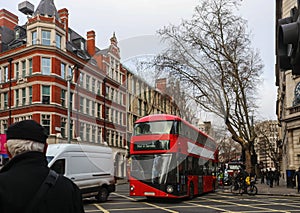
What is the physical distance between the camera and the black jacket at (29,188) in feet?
7.86

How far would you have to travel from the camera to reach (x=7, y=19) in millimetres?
46469

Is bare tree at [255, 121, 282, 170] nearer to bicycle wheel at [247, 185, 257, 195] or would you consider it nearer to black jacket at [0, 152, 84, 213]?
bicycle wheel at [247, 185, 257, 195]

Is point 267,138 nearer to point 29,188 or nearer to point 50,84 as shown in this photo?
point 50,84

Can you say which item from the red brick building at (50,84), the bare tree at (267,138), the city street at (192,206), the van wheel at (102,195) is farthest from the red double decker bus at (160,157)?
the bare tree at (267,138)

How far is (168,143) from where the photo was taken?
17203mm

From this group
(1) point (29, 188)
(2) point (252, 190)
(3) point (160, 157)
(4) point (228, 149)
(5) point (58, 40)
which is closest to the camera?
(1) point (29, 188)

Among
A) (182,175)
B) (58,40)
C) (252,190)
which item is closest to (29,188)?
(182,175)

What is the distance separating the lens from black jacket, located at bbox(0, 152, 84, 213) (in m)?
2.40

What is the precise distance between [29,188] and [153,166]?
50.0ft

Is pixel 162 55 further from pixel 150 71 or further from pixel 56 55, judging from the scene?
pixel 56 55

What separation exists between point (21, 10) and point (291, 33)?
48.8 metres

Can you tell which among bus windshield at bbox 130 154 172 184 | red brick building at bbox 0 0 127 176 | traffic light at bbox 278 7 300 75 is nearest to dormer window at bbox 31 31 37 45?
red brick building at bbox 0 0 127 176

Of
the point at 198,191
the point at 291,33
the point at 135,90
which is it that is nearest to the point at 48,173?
the point at 291,33

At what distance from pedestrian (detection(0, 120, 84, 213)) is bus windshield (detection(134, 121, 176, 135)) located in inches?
574
